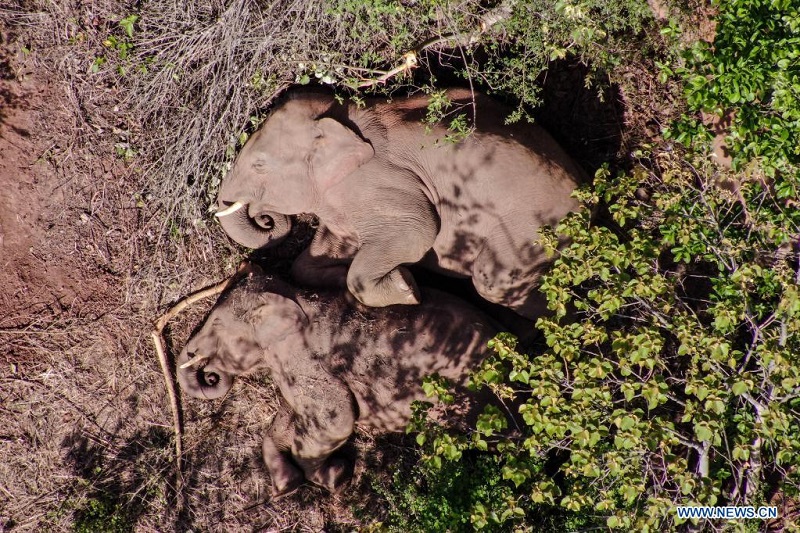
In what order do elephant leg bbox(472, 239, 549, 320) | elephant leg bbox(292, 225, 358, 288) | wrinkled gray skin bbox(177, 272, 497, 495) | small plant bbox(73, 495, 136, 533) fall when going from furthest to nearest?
small plant bbox(73, 495, 136, 533), elephant leg bbox(292, 225, 358, 288), wrinkled gray skin bbox(177, 272, 497, 495), elephant leg bbox(472, 239, 549, 320)

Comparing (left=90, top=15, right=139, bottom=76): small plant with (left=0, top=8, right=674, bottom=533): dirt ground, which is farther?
(left=0, top=8, right=674, bottom=533): dirt ground

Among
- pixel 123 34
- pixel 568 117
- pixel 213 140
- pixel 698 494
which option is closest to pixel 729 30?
pixel 568 117

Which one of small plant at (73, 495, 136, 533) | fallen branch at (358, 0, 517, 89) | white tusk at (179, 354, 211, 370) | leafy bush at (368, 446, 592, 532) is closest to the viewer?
leafy bush at (368, 446, 592, 532)

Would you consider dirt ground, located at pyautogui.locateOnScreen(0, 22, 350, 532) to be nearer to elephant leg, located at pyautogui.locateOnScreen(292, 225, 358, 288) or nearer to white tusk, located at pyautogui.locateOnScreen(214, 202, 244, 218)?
white tusk, located at pyautogui.locateOnScreen(214, 202, 244, 218)

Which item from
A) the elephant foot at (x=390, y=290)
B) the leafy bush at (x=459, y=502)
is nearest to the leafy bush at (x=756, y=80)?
the elephant foot at (x=390, y=290)

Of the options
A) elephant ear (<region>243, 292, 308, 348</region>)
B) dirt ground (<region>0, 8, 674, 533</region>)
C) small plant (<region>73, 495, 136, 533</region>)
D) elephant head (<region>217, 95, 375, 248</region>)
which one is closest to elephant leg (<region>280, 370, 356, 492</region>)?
elephant ear (<region>243, 292, 308, 348</region>)

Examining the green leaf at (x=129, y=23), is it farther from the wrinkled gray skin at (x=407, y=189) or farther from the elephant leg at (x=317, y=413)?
the elephant leg at (x=317, y=413)

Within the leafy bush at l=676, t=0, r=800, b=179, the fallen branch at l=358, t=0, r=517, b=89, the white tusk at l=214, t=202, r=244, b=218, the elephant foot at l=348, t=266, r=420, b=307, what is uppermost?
the leafy bush at l=676, t=0, r=800, b=179
